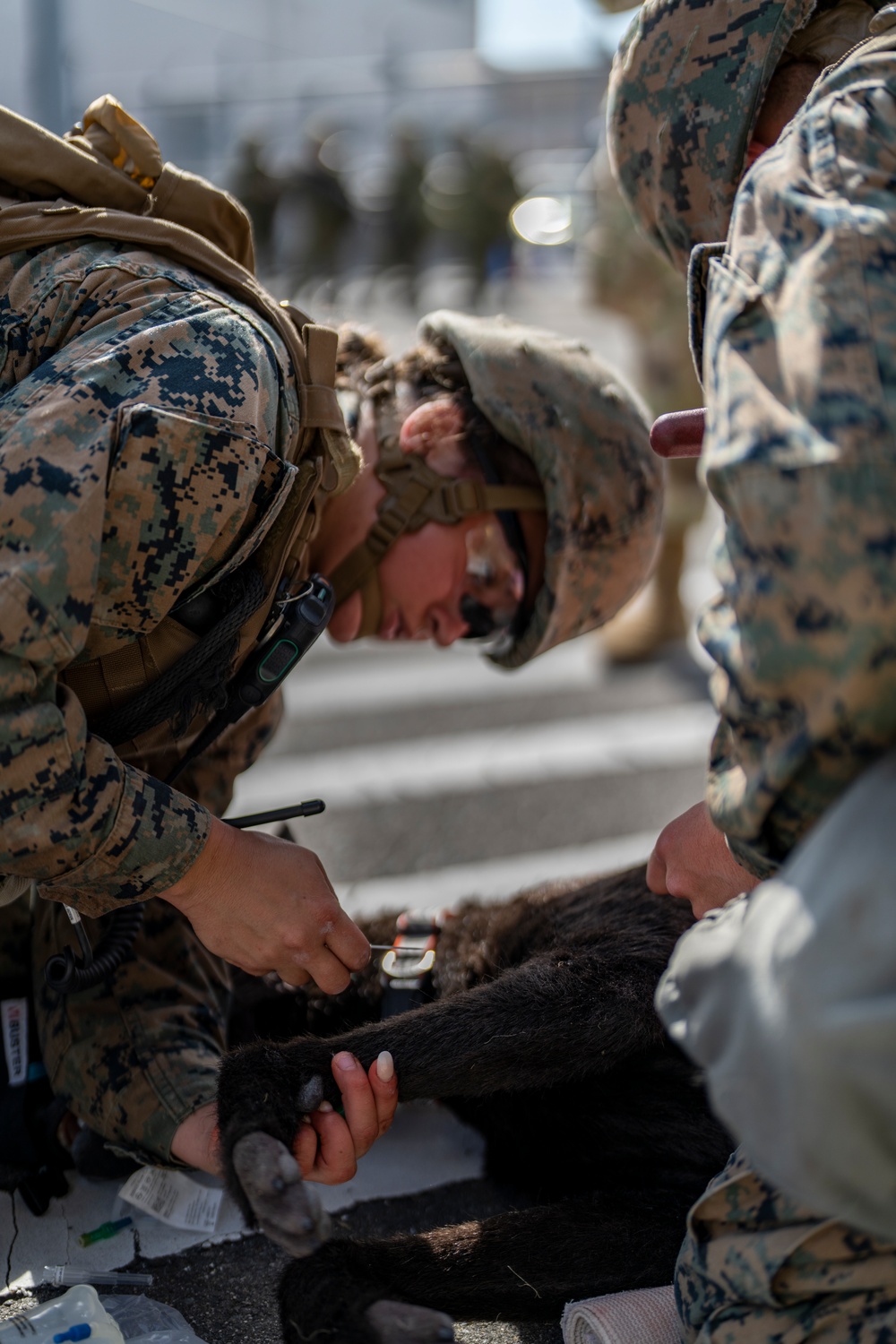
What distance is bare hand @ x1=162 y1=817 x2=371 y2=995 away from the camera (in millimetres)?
1689

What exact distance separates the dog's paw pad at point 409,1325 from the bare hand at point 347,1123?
0.23m

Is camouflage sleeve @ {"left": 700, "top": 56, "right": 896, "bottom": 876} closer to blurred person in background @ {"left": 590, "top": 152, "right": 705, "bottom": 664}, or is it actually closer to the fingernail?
the fingernail

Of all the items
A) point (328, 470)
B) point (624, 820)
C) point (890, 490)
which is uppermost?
point (890, 490)

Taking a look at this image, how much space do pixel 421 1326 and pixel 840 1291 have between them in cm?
46

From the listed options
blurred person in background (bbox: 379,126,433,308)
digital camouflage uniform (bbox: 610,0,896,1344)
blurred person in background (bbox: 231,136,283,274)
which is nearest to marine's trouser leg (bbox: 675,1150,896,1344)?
digital camouflage uniform (bbox: 610,0,896,1344)

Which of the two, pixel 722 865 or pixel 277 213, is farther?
pixel 277 213

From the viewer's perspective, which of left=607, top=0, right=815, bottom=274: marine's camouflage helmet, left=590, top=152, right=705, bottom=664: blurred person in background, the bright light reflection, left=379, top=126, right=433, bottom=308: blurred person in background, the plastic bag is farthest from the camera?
the bright light reflection

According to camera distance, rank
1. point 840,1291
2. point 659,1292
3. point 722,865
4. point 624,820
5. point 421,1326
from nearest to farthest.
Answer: point 840,1291
point 421,1326
point 659,1292
point 722,865
point 624,820

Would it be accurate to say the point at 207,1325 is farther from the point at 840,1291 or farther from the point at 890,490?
the point at 890,490

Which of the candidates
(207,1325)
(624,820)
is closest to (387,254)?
(624,820)

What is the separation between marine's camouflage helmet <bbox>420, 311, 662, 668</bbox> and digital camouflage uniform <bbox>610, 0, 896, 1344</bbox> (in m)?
0.85

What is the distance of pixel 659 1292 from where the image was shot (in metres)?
1.52

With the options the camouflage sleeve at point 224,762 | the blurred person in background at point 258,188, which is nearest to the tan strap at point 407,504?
the camouflage sleeve at point 224,762

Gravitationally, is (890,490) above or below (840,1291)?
above
